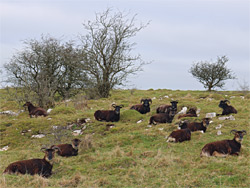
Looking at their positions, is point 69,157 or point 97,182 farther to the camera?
point 69,157

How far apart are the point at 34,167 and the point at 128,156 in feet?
10.00

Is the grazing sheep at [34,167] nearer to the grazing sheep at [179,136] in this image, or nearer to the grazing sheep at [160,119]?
the grazing sheep at [179,136]

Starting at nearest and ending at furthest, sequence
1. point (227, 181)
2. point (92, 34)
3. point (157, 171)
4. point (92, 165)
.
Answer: point (227, 181)
point (157, 171)
point (92, 165)
point (92, 34)

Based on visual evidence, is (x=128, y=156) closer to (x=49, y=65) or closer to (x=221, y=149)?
(x=221, y=149)

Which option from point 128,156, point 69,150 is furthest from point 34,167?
point 128,156

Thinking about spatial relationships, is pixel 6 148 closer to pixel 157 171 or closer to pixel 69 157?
pixel 69 157

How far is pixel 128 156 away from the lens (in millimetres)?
9172

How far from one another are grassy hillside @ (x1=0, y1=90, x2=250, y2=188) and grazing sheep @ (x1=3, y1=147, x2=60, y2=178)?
291 mm

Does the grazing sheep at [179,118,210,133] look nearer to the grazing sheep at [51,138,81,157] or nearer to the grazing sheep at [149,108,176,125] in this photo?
the grazing sheep at [149,108,176,125]

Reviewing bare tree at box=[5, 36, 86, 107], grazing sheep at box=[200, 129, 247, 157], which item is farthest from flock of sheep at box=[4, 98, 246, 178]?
bare tree at box=[5, 36, 86, 107]

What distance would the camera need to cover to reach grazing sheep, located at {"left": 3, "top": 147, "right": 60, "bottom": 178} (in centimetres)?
772

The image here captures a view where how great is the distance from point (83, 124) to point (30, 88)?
1022 centimetres

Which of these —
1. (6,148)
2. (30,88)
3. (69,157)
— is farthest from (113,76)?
(69,157)

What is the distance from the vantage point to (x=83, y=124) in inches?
567
